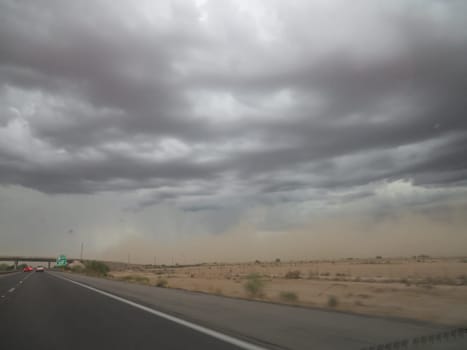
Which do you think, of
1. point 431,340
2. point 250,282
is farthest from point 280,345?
point 250,282

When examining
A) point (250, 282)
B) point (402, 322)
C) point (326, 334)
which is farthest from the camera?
point (250, 282)

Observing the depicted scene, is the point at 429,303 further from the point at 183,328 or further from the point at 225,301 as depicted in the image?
the point at 183,328

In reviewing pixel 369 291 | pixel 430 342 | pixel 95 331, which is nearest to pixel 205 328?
pixel 95 331

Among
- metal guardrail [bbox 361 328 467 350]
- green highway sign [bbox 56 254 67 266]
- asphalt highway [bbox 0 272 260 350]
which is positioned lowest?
asphalt highway [bbox 0 272 260 350]

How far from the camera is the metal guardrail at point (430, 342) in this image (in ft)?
25.4

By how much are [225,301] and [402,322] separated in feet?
27.4

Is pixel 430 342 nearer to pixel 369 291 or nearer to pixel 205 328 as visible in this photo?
pixel 205 328

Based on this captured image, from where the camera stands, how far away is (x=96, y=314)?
14.9 meters

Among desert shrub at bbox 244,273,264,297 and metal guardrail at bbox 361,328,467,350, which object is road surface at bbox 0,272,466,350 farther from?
desert shrub at bbox 244,273,264,297

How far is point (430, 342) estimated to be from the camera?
8062mm

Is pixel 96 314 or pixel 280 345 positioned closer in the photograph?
pixel 280 345

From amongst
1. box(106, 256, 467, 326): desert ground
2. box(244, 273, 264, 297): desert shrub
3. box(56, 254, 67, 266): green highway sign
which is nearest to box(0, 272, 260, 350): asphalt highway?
box(106, 256, 467, 326): desert ground

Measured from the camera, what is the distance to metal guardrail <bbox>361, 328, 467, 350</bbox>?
25.4 feet

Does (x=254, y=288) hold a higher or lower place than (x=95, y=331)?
higher
